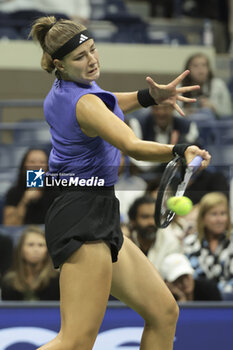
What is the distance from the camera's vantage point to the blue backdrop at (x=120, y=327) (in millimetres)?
3314

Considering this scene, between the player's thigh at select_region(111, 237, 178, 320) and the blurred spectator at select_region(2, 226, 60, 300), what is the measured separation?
45.4 inches

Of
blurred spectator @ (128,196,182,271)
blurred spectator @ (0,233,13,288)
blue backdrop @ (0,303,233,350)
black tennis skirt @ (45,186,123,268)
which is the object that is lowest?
blue backdrop @ (0,303,233,350)

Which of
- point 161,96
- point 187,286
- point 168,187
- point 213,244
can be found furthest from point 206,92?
point 168,187

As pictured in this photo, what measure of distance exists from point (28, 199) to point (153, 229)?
0.86 meters

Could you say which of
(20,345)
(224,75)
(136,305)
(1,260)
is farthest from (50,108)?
(224,75)

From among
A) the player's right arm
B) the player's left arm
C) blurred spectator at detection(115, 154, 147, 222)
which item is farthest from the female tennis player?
blurred spectator at detection(115, 154, 147, 222)

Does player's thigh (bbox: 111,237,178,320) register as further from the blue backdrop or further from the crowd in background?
the crowd in background

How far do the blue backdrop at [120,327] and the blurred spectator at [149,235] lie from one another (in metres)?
0.48

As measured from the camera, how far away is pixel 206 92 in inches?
214

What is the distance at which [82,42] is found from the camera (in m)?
2.49

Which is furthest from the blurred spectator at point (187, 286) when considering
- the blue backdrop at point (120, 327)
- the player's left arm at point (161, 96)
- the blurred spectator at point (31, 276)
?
the player's left arm at point (161, 96)

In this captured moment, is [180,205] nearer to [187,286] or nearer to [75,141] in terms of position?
[75,141]

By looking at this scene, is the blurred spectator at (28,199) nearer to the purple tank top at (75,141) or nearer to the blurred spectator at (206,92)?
the blurred spectator at (206,92)

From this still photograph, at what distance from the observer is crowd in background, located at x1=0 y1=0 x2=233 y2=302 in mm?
3742
